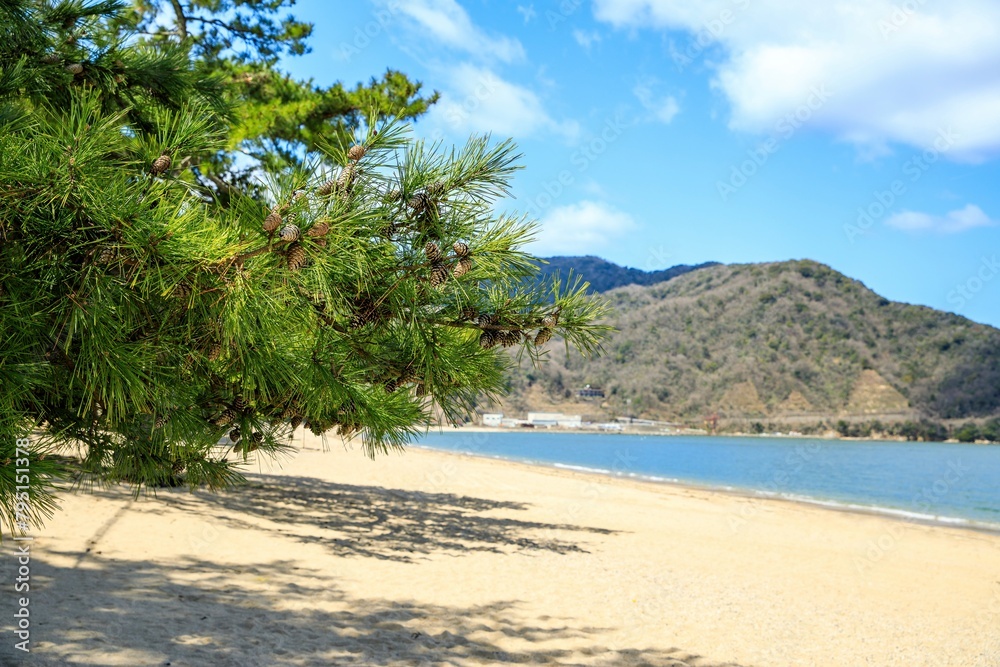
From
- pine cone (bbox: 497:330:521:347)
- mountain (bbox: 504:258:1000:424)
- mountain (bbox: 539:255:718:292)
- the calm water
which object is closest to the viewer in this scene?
pine cone (bbox: 497:330:521:347)

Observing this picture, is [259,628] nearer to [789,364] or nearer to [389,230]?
[389,230]

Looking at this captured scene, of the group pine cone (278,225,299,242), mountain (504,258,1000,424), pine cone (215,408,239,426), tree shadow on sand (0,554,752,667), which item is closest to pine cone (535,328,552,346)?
pine cone (278,225,299,242)

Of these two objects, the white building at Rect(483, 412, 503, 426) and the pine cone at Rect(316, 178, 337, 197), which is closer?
the pine cone at Rect(316, 178, 337, 197)

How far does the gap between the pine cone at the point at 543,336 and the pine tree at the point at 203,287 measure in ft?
0.10

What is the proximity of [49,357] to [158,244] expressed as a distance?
17.7 inches

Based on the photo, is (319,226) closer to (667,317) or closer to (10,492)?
(10,492)

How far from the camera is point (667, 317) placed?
93.4 meters

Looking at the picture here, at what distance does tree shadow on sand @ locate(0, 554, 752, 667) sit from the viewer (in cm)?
379

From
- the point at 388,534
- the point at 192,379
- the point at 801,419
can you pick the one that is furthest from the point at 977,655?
the point at 801,419

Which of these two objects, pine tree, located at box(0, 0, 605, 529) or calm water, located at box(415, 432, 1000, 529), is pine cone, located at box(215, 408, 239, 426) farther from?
calm water, located at box(415, 432, 1000, 529)

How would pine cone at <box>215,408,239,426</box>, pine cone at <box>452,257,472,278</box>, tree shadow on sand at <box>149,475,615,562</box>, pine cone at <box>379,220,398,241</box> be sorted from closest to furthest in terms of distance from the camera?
pine cone at <box>452,257,472,278</box>, pine cone at <box>379,220,398,241</box>, pine cone at <box>215,408,239,426</box>, tree shadow on sand at <box>149,475,615,562</box>

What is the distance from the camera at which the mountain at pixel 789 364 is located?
79.2 metres

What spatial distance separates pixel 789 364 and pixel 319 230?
89534 mm

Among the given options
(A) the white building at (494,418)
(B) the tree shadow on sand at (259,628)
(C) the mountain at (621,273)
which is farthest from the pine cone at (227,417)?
(C) the mountain at (621,273)
